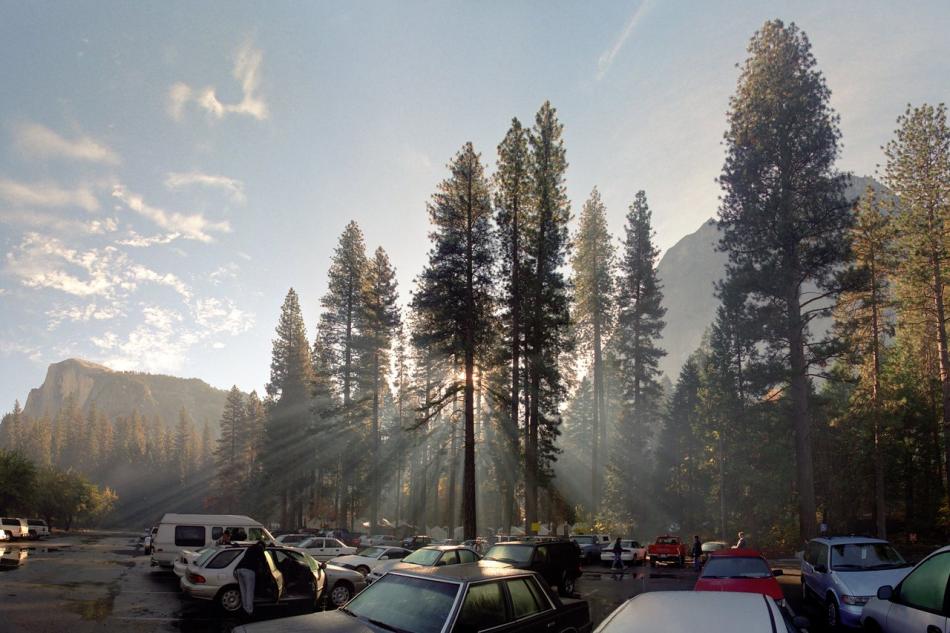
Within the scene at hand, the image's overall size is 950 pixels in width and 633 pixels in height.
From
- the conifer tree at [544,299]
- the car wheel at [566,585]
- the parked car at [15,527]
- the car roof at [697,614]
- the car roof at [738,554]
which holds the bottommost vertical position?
the parked car at [15,527]

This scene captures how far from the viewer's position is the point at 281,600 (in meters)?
12.5

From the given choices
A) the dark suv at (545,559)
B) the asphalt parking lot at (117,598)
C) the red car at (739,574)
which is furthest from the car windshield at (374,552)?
the red car at (739,574)

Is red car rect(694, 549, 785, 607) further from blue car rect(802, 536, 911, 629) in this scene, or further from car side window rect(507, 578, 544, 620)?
car side window rect(507, 578, 544, 620)

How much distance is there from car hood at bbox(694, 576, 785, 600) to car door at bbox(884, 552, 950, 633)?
416 cm

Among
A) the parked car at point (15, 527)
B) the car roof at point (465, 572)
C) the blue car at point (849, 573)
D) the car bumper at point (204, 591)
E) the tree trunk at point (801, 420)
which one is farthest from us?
the parked car at point (15, 527)

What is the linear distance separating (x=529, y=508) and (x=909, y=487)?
33.5 meters

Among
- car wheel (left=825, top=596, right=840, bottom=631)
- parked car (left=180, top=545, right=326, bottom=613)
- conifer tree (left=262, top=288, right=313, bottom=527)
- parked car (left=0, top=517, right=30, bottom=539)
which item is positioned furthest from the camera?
conifer tree (left=262, top=288, right=313, bottom=527)

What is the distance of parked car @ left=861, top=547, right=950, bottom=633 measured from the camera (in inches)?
240

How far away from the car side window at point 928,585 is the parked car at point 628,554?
27.4 meters

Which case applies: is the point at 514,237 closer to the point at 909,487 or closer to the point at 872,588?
the point at 872,588

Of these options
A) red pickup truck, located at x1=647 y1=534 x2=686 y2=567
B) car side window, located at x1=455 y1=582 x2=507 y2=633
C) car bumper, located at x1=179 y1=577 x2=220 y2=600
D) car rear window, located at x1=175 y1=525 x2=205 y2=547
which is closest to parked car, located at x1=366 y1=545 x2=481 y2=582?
car bumper, located at x1=179 y1=577 x2=220 y2=600

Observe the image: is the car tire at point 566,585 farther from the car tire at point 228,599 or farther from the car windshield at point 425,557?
the car tire at point 228,599

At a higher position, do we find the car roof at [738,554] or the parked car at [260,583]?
the car roof at [738,554]

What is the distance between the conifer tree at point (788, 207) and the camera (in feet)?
84.5
